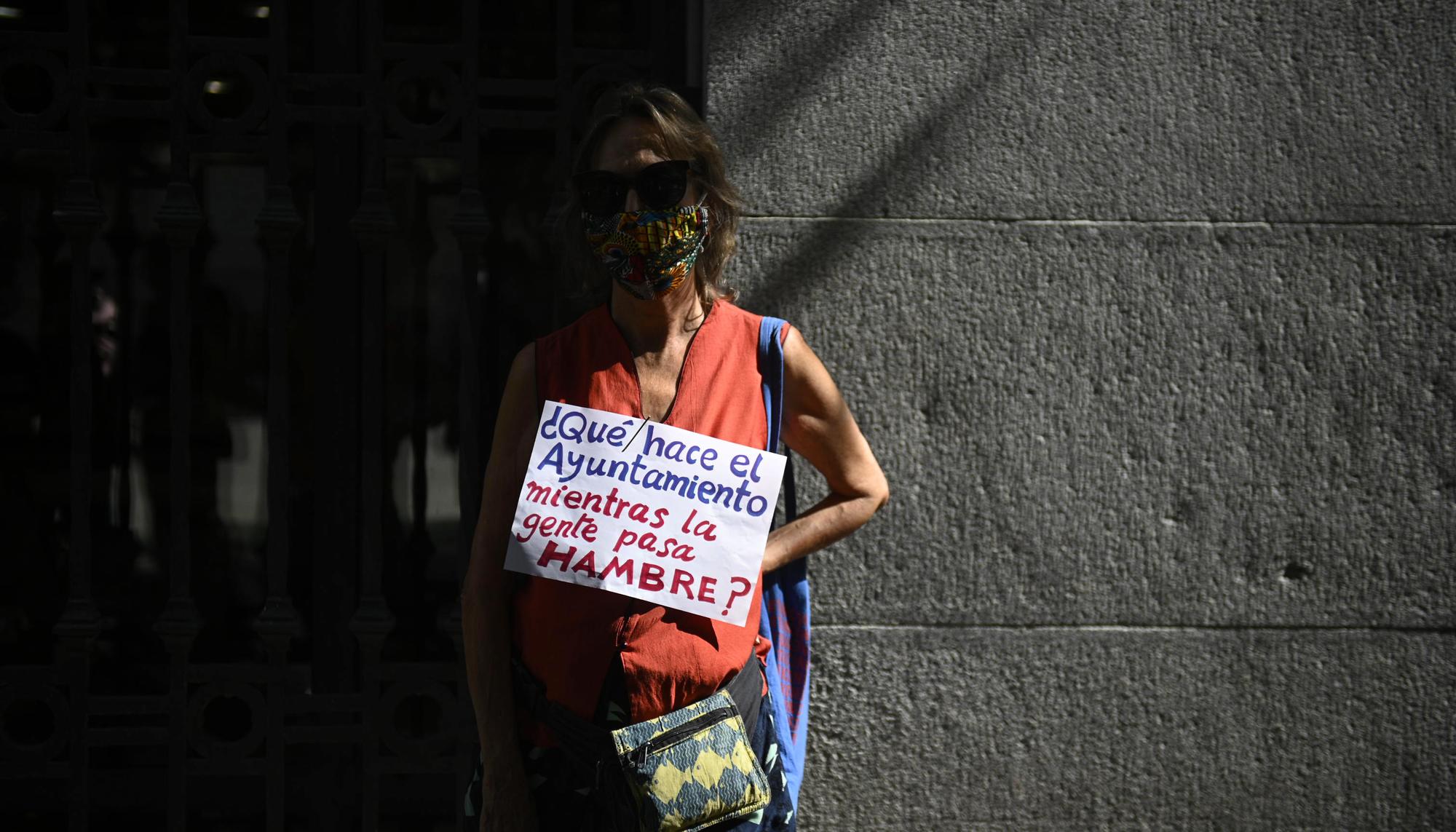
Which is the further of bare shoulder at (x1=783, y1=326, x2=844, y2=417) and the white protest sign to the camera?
bare shoulder at (x1=783, y1=326, x2=844, y2=417)

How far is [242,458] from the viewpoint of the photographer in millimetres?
3832

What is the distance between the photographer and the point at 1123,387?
10.8ft

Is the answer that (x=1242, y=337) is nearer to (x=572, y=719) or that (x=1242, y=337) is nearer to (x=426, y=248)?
(x=572, y=719)

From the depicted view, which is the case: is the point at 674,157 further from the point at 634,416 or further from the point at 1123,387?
the point at 1123,387

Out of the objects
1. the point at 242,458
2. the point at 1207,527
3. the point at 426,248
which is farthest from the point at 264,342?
the point at 1207,527

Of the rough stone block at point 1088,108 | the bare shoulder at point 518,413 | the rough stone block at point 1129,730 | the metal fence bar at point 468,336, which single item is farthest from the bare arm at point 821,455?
the metal fence bar at point 468,336

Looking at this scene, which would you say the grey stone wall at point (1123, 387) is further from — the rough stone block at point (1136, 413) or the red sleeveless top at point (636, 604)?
the red sleeveless top at point (636, 604)

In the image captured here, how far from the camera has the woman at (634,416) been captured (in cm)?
215

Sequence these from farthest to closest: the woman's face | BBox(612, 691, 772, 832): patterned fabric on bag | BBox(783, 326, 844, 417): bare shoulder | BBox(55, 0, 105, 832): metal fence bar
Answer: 1. BBox(55, 0, 105, 832): metal fence bar
2. BBox(783, 326, 844, 417): bare shoulder
3. the woman's face
4. BBox(612, 691, 772, 832): patterned fabric on bag

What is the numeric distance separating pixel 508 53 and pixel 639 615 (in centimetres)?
216

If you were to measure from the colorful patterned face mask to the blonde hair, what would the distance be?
98mm

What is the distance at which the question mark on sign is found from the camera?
2180mm

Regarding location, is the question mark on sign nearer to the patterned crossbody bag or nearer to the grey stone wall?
the patterned crossbody bag

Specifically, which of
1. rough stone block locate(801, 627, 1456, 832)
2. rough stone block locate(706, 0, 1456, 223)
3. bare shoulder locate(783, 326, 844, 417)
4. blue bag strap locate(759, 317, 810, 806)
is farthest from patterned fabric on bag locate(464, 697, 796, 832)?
rough stone block locate(706, 0, 1456, 223)
